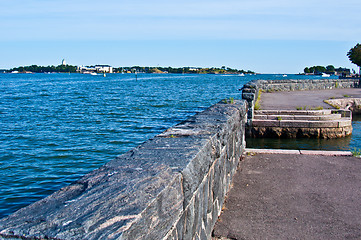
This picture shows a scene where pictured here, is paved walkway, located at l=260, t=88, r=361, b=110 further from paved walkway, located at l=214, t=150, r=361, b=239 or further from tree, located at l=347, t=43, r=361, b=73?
tree, located at l=347, t=43, r=361, b=73

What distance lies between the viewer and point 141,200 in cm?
201

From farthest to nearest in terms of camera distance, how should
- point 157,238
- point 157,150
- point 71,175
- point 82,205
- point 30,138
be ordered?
point 30,138 < point 71,175 < point 157,150 < point 157,238 < point 82,205

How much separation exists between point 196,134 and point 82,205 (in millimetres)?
2098

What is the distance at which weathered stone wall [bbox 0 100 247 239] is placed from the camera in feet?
5.60

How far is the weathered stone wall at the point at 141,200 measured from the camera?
5.60 ft

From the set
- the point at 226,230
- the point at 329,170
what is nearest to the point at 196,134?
the point at 226,230

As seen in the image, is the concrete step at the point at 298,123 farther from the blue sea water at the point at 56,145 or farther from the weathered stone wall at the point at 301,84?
the weathered stone wall at the point at 301,84

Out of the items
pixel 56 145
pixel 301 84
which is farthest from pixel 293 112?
pixel 301 84

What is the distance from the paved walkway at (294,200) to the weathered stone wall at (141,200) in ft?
1.70

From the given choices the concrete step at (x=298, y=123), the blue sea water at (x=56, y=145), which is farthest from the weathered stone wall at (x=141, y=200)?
the concrete step at (x=298, y=123)

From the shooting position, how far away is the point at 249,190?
16.7 ft

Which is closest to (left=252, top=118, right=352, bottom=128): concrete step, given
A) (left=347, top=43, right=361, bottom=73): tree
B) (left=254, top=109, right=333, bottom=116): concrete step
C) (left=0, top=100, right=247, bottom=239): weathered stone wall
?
(left=254, top=109, right=333, bottom=116): concrete step

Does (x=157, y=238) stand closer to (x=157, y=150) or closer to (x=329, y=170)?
(x=157, y=150)

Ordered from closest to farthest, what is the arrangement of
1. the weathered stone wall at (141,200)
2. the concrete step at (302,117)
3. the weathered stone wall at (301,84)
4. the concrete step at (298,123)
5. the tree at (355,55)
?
1. the weathered stone wall at (141,200)
2. the concrete step at (298,123)
3. the concrete step at (302,117)
4. the weathered stone wall at (301,84)
5. the tree at (355,55)
